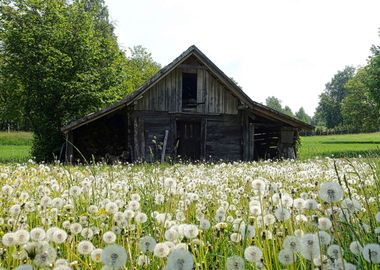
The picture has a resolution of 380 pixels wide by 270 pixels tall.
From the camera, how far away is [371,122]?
199ft

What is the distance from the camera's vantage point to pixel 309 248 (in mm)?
1477

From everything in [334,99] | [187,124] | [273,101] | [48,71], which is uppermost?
[273,101]

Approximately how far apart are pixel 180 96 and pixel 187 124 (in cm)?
179

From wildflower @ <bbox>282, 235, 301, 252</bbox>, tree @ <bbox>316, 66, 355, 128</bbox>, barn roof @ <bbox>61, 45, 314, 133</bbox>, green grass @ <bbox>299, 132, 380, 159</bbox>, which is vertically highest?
tree @ <bbox>316, 66, 355, 128</bbox>

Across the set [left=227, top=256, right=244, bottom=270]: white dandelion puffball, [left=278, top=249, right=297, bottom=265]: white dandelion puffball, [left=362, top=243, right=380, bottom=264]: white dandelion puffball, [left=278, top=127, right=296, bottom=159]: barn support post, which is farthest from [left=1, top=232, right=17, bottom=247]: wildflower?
[left=278, top=127, right=296, bottom=159]: barn support post

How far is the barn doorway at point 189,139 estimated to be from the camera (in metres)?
20.7

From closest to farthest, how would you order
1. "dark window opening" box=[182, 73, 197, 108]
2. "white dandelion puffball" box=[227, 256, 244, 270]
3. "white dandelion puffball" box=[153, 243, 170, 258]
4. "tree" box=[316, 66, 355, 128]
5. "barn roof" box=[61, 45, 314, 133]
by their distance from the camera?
1. "white dandelion puffball" box=[227, 256, 244, 270]
2. "white dandelion puffball" box=[153, 243, 170, 258]
3. "barn roof" box=[61, 45, 314, 133]
4. "dark window opening" box=[182, 73, 197, 108]
5. "tree" box=[316, 66, 355, 128]

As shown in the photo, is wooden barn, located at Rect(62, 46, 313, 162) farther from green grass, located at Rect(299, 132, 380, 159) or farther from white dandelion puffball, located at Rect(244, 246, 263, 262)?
white dandelion puffball, located at Rect(244, 246, 263, 262)

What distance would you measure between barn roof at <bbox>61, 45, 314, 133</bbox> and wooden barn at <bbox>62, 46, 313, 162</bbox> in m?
0.04

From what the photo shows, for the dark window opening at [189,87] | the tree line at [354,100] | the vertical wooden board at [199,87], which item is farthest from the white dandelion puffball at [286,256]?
the tree line at [354,100]

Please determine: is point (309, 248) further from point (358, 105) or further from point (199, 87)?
point (358, 105)

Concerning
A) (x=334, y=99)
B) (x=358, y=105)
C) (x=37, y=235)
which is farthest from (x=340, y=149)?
(x=334, y=99)

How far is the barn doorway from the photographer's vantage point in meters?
20.7

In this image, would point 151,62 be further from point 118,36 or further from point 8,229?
point 8,229
